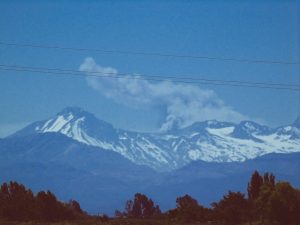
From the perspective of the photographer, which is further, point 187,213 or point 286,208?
point 187,213

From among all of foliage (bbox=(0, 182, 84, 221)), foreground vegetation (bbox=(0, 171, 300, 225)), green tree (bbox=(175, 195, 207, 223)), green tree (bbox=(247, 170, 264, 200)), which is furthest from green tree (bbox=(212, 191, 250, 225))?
foliage (bbox=(0, 182, 84, 221))

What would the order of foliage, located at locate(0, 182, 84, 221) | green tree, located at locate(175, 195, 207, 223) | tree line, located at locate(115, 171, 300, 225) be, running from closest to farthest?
tree line, located at locate(115, 171, 300, 225)
foliage, located at locate(0, 182, 84, 221)
green tree, located at locate(175, 195, 207, 223)

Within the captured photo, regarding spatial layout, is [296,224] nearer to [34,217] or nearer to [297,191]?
[297,191]

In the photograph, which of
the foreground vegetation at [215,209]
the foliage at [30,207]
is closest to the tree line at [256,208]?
the foreground vegetation at [215,209]

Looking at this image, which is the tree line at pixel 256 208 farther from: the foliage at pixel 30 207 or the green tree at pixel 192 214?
the foliage at pixel 30 207

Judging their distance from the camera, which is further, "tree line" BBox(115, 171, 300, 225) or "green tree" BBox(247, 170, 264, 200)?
"green tree" BBox(247, 170, 264, 200)

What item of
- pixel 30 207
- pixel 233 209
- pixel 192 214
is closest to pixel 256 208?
pixel 233 209

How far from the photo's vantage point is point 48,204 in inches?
5891

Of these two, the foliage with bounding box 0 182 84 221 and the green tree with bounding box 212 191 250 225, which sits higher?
the foliage with bounding box 0 182 84 221

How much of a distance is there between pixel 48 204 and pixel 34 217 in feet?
34.3

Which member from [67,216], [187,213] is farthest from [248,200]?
[67,216]

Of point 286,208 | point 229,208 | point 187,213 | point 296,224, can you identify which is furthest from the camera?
point 187,213

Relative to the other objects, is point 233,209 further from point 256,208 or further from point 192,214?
point 256,208

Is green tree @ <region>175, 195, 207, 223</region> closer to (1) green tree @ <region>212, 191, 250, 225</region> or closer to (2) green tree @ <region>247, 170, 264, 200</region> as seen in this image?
(1) green tree @ <region>212, 191, 250, 225</region>
